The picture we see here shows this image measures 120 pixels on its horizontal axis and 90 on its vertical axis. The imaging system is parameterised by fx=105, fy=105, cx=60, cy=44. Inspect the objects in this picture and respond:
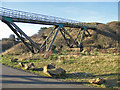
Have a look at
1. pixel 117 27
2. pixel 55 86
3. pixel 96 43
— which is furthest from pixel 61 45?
pixel 117 27

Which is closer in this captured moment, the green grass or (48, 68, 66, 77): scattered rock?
the green grass

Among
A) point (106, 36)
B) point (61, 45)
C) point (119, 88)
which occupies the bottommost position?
point (119, 88)

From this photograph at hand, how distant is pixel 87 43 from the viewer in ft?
117

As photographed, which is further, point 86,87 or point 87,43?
point 87,43

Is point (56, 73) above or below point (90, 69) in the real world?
above

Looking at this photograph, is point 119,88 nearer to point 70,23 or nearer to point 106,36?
point 70,23

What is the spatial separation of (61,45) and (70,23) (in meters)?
8.62

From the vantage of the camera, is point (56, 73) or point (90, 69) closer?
Answer: point (56, 73)

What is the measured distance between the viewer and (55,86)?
7.42 m

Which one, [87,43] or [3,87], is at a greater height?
[87,43]

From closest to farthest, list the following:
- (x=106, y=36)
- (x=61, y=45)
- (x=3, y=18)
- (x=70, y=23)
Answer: (x=3, y=18), (x=70, y=23), (x=61, y=45), (x=106, y=36)

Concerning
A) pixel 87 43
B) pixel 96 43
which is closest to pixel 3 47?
pixel 87 43

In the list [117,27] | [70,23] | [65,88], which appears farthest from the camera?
[117,27]

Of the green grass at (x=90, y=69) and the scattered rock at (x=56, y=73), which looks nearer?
the green grass at (x=90, y=69)
